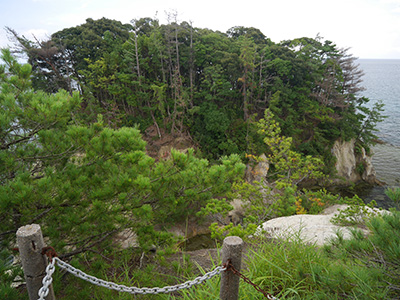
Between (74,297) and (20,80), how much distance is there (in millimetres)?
2596

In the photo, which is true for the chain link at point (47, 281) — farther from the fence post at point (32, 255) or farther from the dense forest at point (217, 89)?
the dense forest at point (217, 89)

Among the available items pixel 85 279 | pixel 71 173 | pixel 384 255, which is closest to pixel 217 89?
pixel 71 173

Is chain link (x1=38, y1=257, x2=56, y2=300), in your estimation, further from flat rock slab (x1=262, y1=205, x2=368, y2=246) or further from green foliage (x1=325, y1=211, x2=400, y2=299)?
flat rock slab (x1=262, y1=205, x2=368, y2=246)

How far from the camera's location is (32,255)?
55.2 inches

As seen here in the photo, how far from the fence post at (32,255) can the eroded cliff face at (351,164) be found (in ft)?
57.5

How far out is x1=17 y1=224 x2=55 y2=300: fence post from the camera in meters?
1.37

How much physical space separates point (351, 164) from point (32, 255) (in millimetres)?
19002

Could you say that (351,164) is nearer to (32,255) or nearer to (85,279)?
(85,279)

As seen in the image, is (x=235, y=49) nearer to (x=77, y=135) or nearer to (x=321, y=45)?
(x=321, y=45)

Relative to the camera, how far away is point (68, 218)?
247 centimetres

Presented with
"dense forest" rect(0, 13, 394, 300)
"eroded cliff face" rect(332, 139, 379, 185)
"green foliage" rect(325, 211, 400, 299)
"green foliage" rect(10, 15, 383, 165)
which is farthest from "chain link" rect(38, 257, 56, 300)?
"eroded cliff face" rect(332, 139, 379, 185)

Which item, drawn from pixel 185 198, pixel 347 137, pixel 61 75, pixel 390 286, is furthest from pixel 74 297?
pixel 347 137

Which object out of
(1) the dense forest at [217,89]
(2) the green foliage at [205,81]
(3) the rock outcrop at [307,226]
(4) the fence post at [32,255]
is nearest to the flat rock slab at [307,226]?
(3) the rock outcrop at [307,226]

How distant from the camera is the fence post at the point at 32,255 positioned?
1366 millimetres
